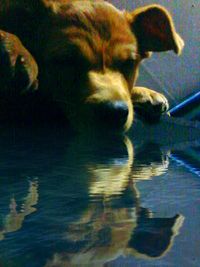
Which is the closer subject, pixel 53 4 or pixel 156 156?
pixel 156 156

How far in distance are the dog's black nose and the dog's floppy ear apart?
1.25ft

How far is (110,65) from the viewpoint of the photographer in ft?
6.51

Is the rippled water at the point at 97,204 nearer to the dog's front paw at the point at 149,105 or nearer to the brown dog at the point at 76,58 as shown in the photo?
the brown dog at the point at 76,58

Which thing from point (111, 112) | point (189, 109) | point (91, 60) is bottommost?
point (189, 109)

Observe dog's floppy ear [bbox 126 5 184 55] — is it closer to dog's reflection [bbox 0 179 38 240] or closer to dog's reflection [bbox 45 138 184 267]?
dog's reflection [bbox 45 138 184 267]

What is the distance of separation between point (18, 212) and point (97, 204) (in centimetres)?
13

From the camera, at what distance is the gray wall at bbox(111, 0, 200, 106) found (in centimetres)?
262

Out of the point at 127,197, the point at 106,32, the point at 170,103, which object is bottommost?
the point at 170,103

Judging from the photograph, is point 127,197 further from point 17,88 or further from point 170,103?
point 170,103

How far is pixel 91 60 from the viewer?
1.94 meters

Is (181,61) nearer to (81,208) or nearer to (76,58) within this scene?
(76,58)

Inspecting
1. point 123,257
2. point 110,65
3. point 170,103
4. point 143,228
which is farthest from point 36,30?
point 123,257

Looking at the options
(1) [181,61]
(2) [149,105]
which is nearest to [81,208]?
(2) [149,105]

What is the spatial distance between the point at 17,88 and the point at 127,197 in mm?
841
